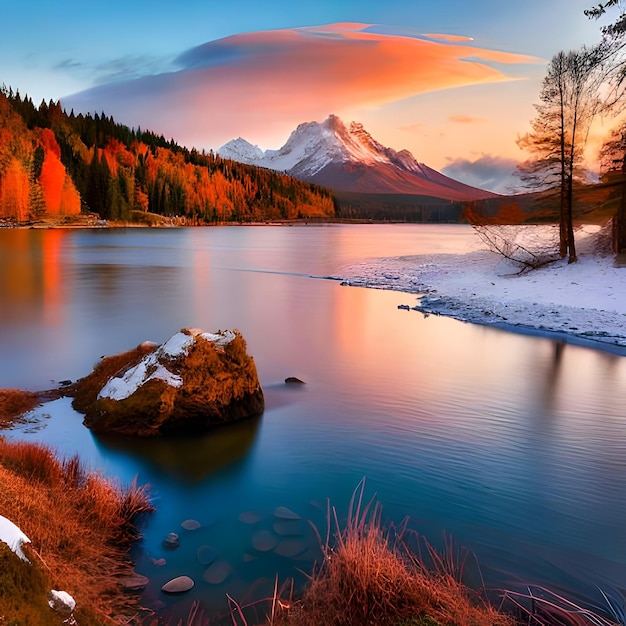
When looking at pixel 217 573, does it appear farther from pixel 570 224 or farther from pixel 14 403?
pixel 570 224

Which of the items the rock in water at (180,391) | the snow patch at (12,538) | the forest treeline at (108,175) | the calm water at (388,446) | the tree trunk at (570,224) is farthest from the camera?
the forest treeline at (108,175)

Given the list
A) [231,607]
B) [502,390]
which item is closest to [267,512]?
[231,607]

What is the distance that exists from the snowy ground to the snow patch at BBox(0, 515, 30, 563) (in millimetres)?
14437

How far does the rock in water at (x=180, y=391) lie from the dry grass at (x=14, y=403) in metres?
0.74

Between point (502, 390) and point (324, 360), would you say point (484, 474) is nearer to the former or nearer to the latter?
point (502, 390)

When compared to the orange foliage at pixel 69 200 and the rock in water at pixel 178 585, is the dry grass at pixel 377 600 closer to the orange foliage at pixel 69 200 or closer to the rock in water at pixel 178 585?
the rock in water at pixel 178 585

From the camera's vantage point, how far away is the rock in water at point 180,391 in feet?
25.4

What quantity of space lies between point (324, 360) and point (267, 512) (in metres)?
7.61

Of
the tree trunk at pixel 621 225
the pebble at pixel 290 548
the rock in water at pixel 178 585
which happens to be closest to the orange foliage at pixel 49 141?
Result: the tree trunk at pixel 621 225

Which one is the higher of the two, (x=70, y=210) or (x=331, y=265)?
(x=70, y=210)

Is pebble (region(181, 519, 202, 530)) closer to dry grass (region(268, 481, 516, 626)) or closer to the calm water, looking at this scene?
the calm water

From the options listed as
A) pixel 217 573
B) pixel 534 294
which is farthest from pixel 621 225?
pixel 217 573

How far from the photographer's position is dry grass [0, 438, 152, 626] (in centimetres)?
337

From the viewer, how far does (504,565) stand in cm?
495
